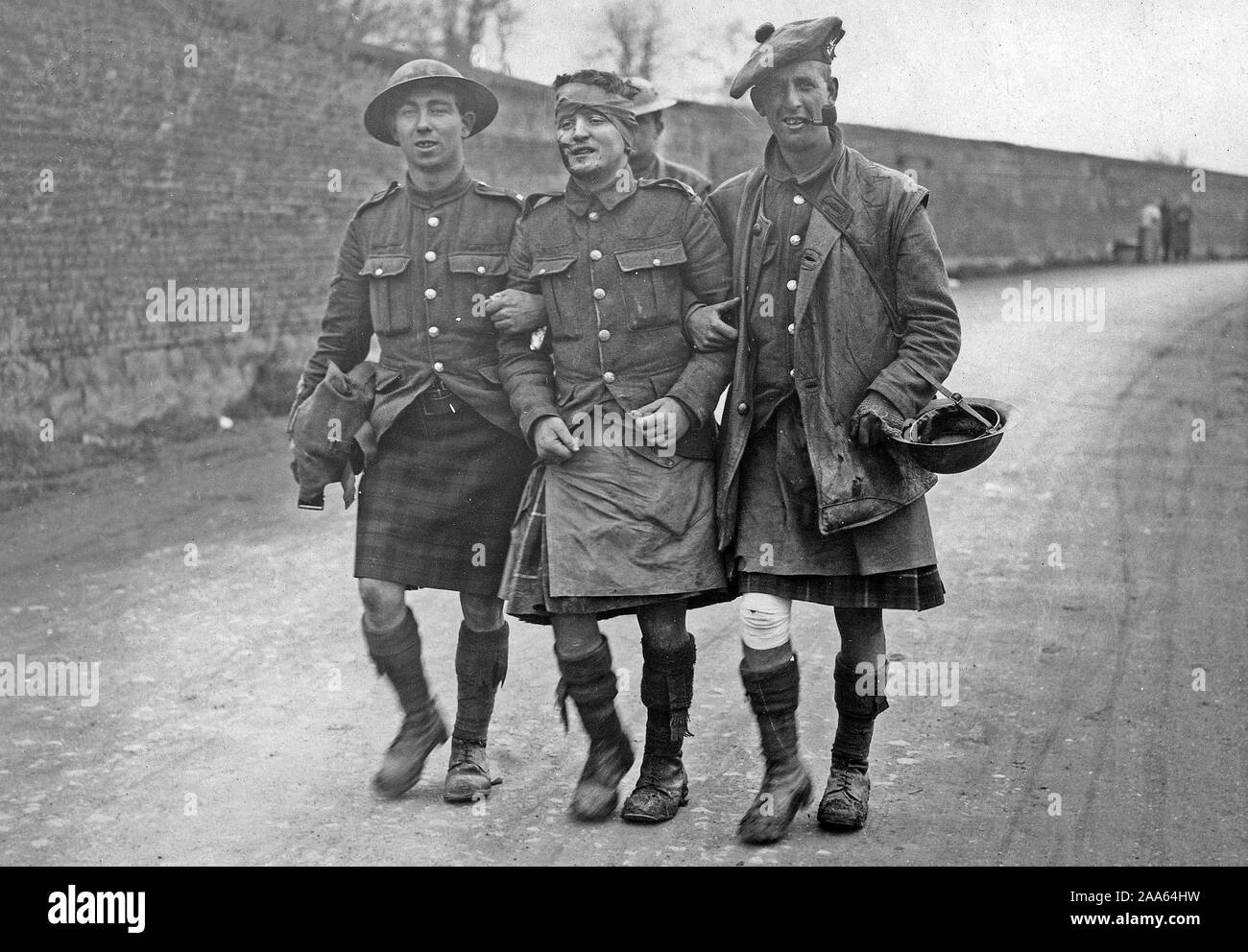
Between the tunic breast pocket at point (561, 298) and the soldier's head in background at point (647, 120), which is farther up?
the soldier's head in background at point (647, 120)

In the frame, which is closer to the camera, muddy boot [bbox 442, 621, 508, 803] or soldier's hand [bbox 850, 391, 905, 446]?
soldier's hand [bbox 850, 391, 905, 446]

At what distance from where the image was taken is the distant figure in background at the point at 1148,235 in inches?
1121

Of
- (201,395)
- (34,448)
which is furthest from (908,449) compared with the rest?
(201,395)

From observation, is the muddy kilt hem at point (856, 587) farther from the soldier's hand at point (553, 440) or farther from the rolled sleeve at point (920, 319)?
the soldier's hand at point (553, 440)

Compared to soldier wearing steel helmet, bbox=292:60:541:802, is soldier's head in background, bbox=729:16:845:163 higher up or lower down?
higher up

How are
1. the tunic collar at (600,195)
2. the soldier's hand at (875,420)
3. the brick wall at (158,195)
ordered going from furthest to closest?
the brick wall at (158,195) → the tunic collar at (600,195) → the soldier's hand at (875,420)

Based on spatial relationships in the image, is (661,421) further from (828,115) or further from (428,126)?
(428,126)

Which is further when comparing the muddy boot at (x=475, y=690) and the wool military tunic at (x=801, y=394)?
the muddy boot at (x=475, y=690)

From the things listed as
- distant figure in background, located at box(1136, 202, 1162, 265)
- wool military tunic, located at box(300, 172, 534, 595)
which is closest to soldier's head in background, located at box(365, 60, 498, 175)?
wool military tunic, located at box(300, 172, 534, 595)

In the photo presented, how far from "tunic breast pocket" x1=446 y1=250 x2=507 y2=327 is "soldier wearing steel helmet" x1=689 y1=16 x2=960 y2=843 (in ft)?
2.22

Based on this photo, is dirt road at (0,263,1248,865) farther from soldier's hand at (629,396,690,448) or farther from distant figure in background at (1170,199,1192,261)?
distant figure in background at (1170,199,1192,261)

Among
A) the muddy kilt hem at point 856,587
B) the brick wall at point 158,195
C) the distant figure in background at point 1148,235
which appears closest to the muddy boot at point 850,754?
the muddy kilt hem at point 856,587

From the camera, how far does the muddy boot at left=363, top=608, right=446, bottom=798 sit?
181 inches
